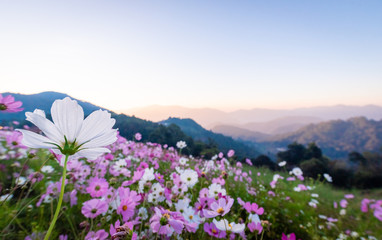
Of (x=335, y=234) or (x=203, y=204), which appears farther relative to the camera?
(x=335, y=234)

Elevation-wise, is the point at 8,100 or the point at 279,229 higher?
the point at 8,100

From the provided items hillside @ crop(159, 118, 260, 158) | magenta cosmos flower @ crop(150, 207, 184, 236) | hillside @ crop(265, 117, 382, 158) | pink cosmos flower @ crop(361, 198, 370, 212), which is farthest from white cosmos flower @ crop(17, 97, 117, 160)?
hillside @ crop(265, 117, 382, 158)

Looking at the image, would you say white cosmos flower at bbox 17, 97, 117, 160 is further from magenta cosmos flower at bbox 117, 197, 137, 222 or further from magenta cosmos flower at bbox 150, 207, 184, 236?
magenta cosmos flower at bbox 117, 197, 137, 222

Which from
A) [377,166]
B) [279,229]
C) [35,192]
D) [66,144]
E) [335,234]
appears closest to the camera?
[66,144]

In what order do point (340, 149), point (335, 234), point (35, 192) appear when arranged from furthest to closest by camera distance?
1. point (340, 149)
2. point (335, 234)
3. point (35, 192)

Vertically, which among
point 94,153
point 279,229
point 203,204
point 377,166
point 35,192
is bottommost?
point 377,166

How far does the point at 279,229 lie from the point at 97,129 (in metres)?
2.39

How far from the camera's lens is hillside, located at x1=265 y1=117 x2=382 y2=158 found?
6344 centimetres

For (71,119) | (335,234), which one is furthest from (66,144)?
(335,234)

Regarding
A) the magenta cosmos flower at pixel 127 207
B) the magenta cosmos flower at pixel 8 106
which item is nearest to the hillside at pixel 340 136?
the magenta cosmos flower at pixel 127 207

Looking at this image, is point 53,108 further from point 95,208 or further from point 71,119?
point 95,208

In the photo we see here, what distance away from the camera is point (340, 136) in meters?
74.9

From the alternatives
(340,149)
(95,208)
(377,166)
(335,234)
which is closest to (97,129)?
(95,208)

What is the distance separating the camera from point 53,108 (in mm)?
470
